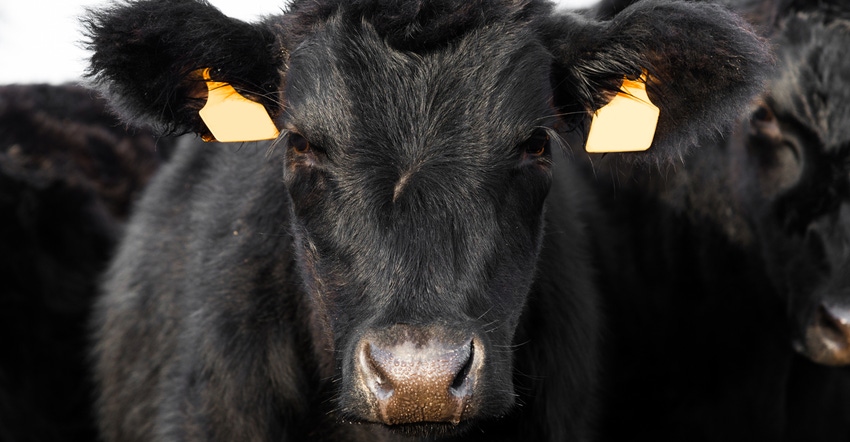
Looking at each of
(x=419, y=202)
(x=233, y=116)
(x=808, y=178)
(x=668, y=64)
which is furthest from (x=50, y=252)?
(x=808, y=178)

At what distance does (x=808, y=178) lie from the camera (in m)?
5.58

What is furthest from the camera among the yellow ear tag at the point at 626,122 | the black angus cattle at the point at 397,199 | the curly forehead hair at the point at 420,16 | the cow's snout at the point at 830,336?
the cow's snout at the point at 830,336

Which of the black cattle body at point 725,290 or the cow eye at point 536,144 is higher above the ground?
the cow eye at point 536,144

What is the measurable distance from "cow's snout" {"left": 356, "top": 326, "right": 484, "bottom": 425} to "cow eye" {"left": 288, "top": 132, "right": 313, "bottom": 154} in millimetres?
977

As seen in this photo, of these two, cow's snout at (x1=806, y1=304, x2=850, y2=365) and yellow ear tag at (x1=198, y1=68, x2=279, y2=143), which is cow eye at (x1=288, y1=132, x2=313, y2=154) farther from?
cow's snout at (x1=806, y1=304, x2=850, y2=365)

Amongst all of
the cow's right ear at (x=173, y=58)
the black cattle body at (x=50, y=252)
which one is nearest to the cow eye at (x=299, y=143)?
the cow's right ear at (x=173, y=58)

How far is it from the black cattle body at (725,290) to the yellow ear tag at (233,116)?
2.67 m

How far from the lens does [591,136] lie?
160 inches

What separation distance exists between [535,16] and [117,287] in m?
3.60

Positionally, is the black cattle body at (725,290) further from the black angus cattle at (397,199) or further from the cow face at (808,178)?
the black angus cattle at (397,199)

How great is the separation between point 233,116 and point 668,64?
188 centimetres

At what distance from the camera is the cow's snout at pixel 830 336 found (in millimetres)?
4980

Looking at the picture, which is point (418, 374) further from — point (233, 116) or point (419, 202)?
point (233, 116)

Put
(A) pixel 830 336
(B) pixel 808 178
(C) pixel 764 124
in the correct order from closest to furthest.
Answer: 1. (A) pixel 830 336
2. (B) pixel 808 178
3. (C) pixel 764 124
